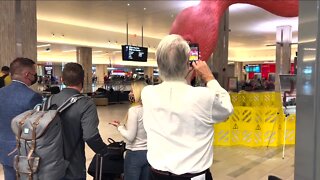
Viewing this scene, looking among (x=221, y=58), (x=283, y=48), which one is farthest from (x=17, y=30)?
(x=283, y=48)

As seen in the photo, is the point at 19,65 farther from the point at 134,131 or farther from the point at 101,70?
the point at 101,70

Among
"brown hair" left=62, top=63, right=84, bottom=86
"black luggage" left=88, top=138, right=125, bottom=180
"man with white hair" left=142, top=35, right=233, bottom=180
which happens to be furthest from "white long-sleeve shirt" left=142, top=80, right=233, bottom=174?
"black luggage" left=88, top=138, right=125, bottom=180

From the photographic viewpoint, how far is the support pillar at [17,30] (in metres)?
7.11

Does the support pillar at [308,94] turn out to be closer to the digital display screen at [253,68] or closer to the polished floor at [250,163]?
the polished floor at [250,163]

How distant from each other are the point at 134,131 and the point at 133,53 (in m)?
12.3

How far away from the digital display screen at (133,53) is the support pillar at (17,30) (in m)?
6.59

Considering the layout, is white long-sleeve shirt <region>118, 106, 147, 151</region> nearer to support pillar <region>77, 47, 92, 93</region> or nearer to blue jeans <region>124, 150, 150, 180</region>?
blue jeans <region>124, 150, 150, 180</region>

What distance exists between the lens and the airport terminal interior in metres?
4.88

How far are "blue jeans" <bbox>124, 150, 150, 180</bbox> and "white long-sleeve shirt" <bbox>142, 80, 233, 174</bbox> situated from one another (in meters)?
1.07

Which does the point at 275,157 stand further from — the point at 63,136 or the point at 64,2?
the point at 64,2

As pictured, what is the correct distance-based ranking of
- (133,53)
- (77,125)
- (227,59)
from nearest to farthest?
1. (77,125)
2. (227,59)
3. (133,53)

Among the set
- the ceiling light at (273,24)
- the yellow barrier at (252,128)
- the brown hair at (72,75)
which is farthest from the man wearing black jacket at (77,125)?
the ceiling light at (273,24)

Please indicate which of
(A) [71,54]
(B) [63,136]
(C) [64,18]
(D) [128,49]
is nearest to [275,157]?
(B) [63,136]

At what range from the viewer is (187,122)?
149 centimetres
